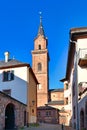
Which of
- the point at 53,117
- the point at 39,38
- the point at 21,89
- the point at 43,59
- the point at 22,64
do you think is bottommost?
the point at 53,117

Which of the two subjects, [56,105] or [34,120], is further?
[56,105]

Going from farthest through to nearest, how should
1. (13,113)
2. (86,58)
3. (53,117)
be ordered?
(53,117)
(13,113)
(86,58)

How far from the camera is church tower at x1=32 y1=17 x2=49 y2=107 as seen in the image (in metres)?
80.3

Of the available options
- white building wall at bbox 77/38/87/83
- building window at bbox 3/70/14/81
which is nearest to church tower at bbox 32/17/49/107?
building window at bbox 3/70/14/81

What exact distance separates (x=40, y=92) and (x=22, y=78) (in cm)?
4247

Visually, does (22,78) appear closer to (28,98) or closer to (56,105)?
(28,98)

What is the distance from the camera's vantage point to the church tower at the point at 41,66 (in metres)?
80.3

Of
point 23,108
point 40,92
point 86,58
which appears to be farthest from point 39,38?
point 86,58

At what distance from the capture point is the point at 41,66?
3282 inches

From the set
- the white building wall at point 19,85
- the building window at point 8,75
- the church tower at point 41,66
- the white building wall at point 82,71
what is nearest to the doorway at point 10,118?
the white building wall at point 19,85

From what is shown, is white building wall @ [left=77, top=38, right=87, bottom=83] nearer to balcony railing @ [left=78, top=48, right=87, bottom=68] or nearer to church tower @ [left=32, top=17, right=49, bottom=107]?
balcony railing @ [left=78, top=48, right=87, bottom=68]

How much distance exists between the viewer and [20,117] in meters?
32.8

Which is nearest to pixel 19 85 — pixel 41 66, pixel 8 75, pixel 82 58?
pixel 8 75

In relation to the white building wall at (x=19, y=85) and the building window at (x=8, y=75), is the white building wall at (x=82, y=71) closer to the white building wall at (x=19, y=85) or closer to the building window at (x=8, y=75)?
the white building wall at (x=19, y=85)
